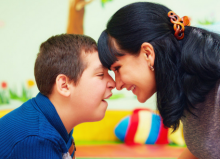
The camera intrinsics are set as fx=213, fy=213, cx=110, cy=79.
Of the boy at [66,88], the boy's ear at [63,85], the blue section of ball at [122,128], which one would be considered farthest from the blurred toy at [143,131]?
the boy's ear at [63,85]

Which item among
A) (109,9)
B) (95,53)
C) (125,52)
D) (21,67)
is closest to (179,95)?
(125,52)

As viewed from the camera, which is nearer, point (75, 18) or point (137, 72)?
point (137, 72)

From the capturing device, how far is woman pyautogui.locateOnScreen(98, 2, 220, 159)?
821mm

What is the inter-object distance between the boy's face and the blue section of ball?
922 millimetres

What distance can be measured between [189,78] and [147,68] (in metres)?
0.17

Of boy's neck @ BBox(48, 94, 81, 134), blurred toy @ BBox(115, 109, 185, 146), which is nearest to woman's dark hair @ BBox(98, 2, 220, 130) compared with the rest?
boy's neck @ BBox(48, 94, 81, 134)

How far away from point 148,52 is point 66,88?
389mm

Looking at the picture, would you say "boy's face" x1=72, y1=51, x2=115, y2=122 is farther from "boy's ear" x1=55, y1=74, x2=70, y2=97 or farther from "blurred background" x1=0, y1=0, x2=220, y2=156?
"blurred background" x1=0, y1=0, x2=220, y2=156

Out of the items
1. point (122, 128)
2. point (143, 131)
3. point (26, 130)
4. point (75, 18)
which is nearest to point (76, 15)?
point (75, 18)

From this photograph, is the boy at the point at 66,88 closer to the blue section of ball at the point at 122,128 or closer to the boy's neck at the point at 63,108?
the boy's neck at the point at 63,108

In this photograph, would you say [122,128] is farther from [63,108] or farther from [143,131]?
[63,108]

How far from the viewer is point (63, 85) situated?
938 mm

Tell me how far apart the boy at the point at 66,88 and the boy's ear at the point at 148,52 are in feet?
0.73

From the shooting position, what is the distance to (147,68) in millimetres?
875
